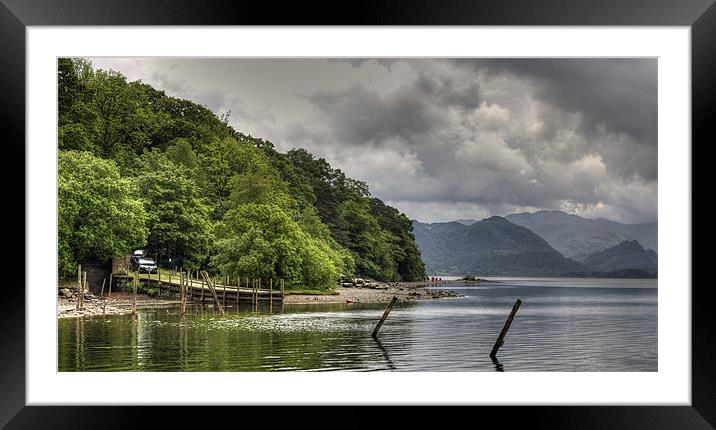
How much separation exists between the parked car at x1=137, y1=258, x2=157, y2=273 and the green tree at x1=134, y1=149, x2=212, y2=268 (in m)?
0.46

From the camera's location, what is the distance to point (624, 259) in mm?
69938

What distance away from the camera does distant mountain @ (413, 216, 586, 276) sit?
7031 cm

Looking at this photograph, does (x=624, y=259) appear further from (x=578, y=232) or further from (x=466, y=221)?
(x=466, y=221)

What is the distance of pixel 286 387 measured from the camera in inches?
227

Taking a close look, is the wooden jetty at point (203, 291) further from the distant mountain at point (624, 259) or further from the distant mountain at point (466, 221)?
the distant mountain at point (624, 259)

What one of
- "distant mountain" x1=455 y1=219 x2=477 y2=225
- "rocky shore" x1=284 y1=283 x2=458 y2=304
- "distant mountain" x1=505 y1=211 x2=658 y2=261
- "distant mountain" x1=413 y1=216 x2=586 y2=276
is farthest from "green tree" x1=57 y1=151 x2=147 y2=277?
"distant mountain" x1=455 y1=219 x2=477 y2=225

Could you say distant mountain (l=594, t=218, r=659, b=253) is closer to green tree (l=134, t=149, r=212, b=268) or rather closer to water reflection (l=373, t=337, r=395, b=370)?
green tree (l=134, t=149, r=212, b=268)

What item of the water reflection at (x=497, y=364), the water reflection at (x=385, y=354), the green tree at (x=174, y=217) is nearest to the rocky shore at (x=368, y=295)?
the green tree at (x=174, y=217)
